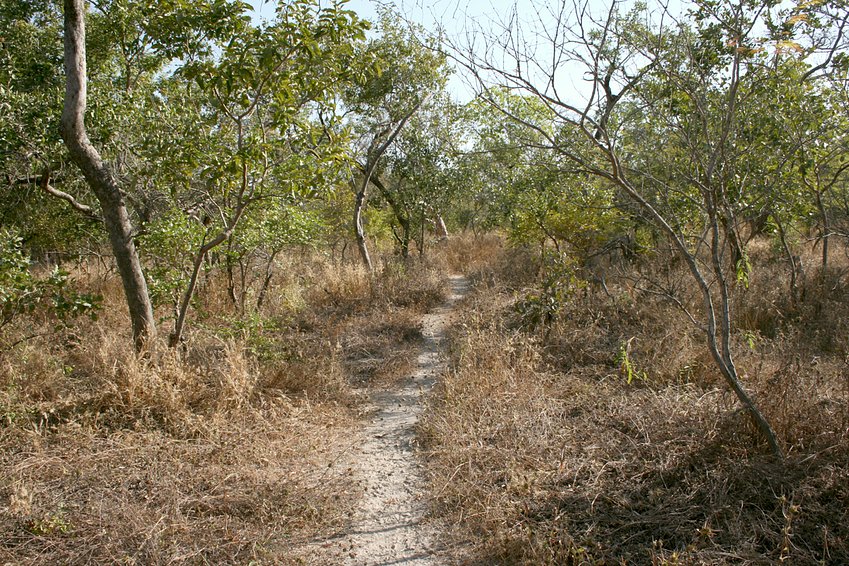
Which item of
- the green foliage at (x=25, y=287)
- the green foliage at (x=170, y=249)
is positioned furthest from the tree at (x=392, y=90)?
the green foliage at (x=25, y=287)

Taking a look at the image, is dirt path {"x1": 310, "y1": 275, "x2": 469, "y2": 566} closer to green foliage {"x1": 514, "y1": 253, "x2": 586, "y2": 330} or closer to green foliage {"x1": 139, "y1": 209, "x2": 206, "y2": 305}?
green foliage {"x1": 514, "y1": 253, "x2": 586, "y2": 330}

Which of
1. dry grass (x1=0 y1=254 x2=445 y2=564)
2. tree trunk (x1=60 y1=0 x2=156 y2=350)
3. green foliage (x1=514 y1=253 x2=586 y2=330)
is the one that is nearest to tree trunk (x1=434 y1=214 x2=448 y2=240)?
green foliage (x1=514 y1=253 x2=586 y2=330)

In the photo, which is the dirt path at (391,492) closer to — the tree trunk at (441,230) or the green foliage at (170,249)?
the green foliage at (170,249)

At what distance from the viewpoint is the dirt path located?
10.0 feet

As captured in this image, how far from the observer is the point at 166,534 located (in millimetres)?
2980

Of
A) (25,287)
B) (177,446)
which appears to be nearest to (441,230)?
(25,287)

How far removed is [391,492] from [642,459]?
5.64ft

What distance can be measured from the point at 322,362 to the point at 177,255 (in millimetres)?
2311

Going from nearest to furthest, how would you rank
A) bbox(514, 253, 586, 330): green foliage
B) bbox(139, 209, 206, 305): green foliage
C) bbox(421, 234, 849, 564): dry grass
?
bbox(421, 234, 849, 564): dry grass
bbox(139, 209, 206, 305): green foliage
bbox(514, 253, 586, 330): green foliage

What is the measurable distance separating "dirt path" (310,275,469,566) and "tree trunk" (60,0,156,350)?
2.29 m

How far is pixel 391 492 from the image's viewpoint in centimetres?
368

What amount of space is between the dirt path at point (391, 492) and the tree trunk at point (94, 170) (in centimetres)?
229

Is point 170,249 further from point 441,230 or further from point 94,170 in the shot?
point 441,230

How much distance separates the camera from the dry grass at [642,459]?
2.80 m
